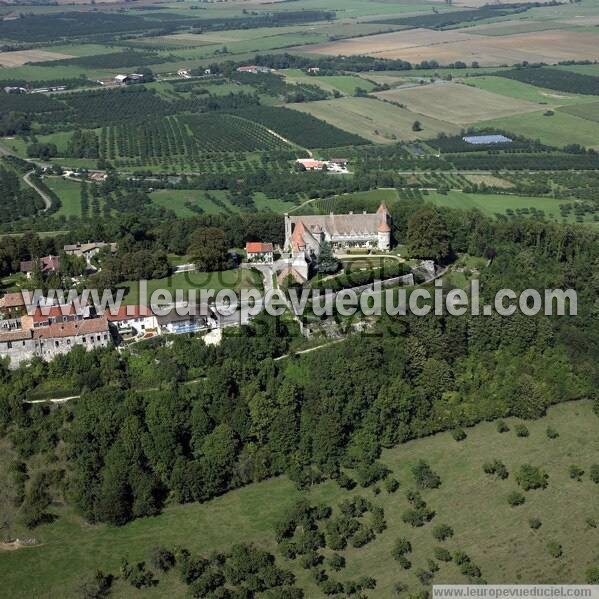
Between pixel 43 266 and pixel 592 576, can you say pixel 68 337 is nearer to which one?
pixel 43 266

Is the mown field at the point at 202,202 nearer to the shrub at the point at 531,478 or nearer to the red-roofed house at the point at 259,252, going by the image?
the red-roofed house at the point at 259,252

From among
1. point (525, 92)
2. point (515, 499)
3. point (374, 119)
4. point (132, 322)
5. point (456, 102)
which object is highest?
point (525, 92)

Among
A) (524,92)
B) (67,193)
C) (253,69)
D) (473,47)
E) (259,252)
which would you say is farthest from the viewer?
(473,47)

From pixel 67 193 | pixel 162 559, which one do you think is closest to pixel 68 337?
pixel 162 559

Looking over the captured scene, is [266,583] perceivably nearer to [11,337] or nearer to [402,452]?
[402,452]

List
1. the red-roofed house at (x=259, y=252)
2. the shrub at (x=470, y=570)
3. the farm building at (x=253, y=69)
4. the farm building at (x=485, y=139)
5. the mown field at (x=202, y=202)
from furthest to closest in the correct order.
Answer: the farm building at (x=253, y=69) < the farm building at (x=485, y=139) < the mown field at (x=202, y=202) < the red-roofed house at (x=259, y=252) < the shrub at (x=470, y=570)

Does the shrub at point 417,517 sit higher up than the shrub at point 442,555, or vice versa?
the shrub at point 417,517

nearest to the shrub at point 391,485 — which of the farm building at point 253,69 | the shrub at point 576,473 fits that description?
the shrub at point 576,473
